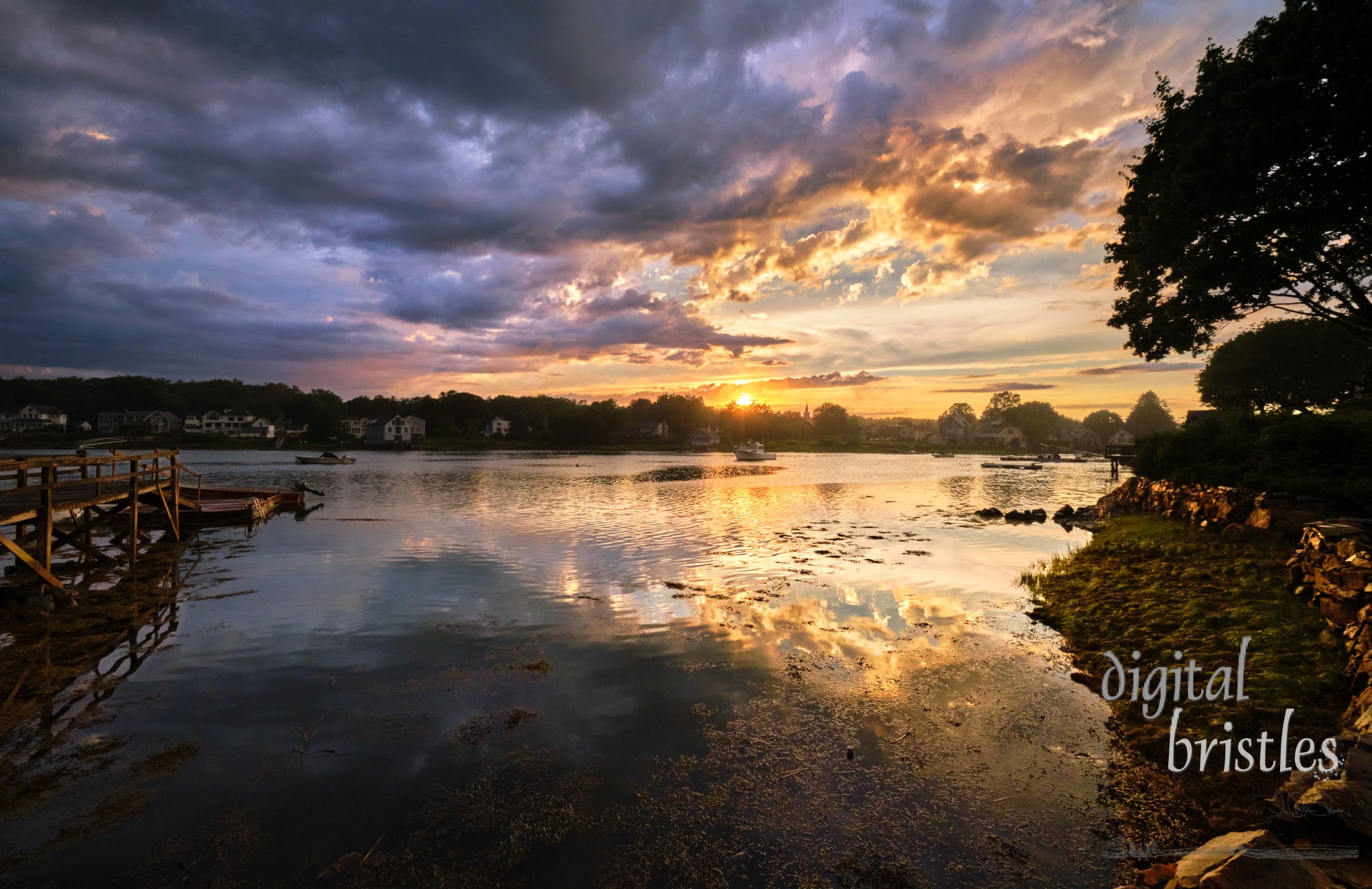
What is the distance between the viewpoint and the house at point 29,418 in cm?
16612

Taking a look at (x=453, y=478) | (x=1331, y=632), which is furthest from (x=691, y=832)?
(x=453, y=478)

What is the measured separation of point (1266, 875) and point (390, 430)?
7667 inches

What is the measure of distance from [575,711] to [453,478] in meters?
60.0

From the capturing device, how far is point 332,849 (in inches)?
256

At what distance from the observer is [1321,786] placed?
5141 millimetres

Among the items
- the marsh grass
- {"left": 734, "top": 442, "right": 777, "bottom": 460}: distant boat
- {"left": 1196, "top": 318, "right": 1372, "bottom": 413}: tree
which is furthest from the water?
{"left": 734, "top": 442, "right": 777, "bottom": 460}: distant boat

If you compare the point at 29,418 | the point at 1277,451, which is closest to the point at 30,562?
the point at 1277,451

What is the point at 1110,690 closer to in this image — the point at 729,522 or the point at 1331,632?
the point at 1331,632

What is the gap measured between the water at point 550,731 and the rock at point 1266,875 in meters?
1.60

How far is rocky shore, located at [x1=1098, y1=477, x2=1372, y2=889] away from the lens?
4609 mm

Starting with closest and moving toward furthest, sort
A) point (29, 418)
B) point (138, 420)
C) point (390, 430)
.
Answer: point (29, 418) < point (390, 430) < point (138, 420)

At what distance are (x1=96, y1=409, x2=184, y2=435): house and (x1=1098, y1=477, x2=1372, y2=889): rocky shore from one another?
780ft

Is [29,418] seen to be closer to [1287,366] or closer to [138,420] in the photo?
[138,420]

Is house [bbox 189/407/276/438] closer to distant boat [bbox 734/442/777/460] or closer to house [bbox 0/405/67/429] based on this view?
house [bbox 0/405/67/429]
